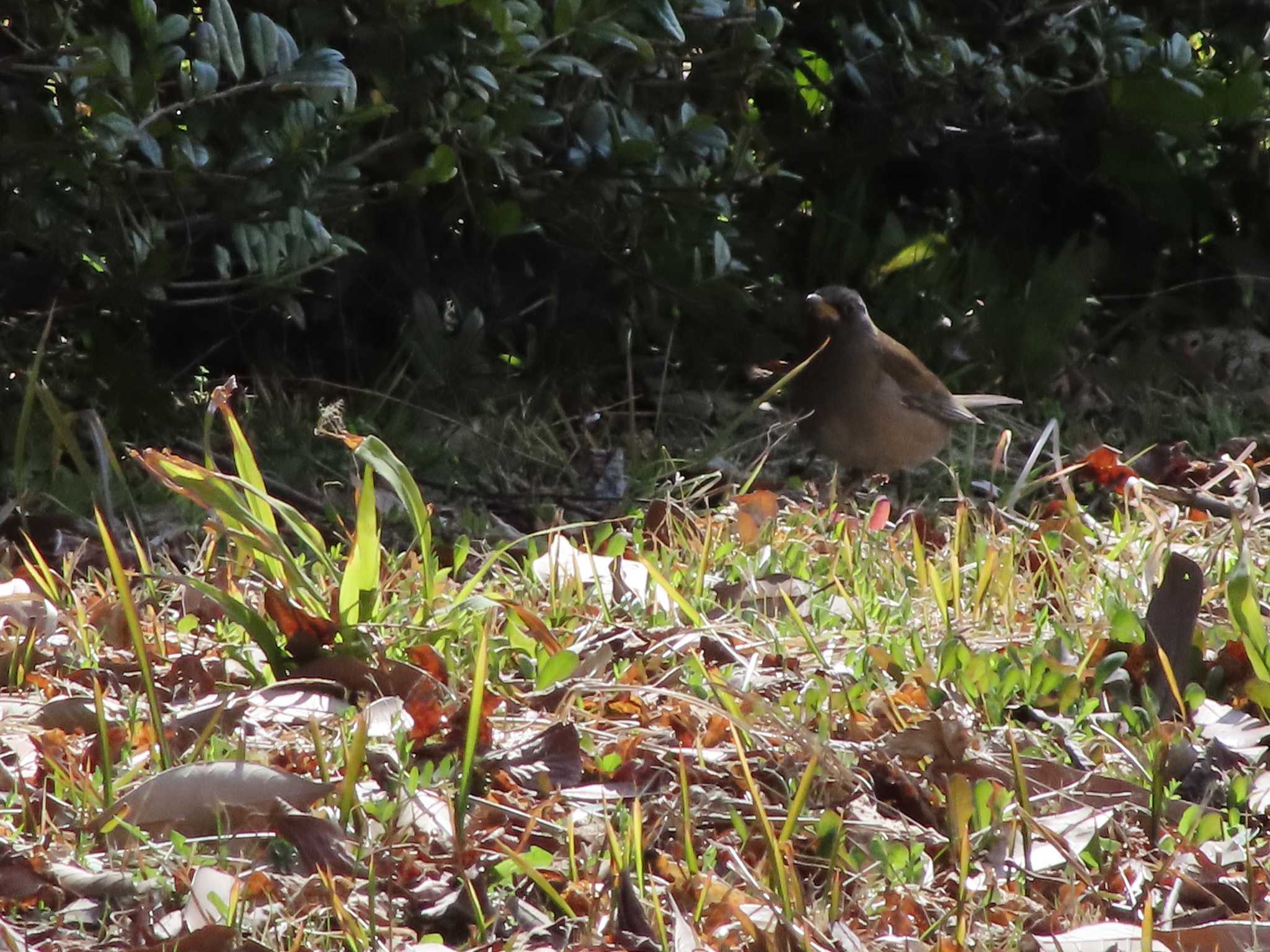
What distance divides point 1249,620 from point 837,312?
8.93 feet

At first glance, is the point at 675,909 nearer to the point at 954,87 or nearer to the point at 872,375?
the point at 872,375

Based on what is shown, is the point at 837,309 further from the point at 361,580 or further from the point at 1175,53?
the point at 361,580

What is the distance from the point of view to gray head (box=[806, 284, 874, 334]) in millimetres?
5086

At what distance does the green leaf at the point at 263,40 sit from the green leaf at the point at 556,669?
1.82 meters

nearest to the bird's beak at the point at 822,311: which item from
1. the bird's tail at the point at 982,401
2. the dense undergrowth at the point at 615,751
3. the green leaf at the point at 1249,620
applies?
the bird's tail at the point at 982,401

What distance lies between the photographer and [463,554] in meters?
3.10

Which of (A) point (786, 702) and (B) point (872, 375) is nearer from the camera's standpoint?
(A) point (786, 702)

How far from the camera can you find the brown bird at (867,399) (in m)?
4.95

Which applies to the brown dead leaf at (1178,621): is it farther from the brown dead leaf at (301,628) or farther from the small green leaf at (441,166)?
the small green leaf at (441,166)

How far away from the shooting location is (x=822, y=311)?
5.08 meters

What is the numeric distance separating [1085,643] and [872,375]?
7.87 ft

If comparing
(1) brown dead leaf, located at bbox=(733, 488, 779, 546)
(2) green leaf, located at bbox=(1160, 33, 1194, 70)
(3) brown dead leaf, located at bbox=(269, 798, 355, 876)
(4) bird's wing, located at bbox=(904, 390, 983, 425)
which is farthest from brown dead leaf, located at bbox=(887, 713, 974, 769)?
(2) green leaf, located at bbox=(1160, 33, 1194, 70)

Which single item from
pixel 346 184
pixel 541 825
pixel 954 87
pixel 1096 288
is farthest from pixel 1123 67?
pixel 541 825

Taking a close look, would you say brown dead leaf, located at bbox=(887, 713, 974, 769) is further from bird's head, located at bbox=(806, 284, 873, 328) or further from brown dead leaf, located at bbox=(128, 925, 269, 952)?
bird's head, located at bbox=(806, 284, 873, 328)
